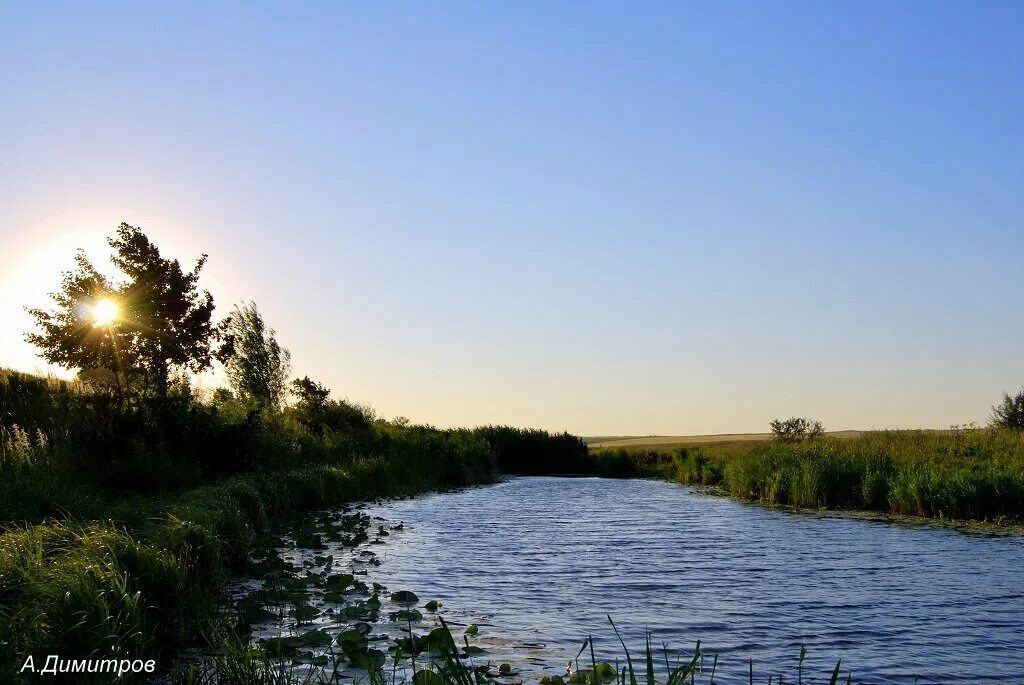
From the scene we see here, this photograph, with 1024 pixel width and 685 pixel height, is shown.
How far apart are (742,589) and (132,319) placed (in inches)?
1710

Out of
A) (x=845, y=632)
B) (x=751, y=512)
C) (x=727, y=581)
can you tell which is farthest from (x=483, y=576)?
(x=751, y=512)

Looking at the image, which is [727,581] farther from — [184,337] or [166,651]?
[184,337]

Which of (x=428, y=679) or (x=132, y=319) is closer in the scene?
(x=428, y=679)

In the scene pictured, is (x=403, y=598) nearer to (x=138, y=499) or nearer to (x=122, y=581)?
(x=122, y=581)

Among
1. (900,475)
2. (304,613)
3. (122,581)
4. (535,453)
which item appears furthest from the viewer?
(535,453)

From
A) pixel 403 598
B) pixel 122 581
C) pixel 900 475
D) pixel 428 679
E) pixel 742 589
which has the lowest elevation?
pixel 742 589

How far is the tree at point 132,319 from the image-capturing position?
154ft

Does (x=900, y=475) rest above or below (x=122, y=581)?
above

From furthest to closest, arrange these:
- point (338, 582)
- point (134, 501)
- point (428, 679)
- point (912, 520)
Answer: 1. point (912, 520)
2. point (134, 501)
3. point (338, 582)
4. point (428, 679)

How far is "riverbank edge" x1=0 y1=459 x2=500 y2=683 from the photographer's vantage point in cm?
735

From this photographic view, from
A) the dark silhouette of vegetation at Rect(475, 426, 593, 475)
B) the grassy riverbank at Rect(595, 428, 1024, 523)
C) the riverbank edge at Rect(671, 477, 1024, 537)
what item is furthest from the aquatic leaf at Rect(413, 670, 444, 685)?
the dark silhouette of vegetation at Rect(475, 426, 593, 475)

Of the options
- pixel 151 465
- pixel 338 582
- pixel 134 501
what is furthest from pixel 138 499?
pixel 338 582

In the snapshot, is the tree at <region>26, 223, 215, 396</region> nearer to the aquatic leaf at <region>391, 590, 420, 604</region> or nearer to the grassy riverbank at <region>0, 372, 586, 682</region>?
the grassy riverbank at <region>0, 372, 586, 682</region>

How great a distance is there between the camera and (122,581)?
8609 mm
